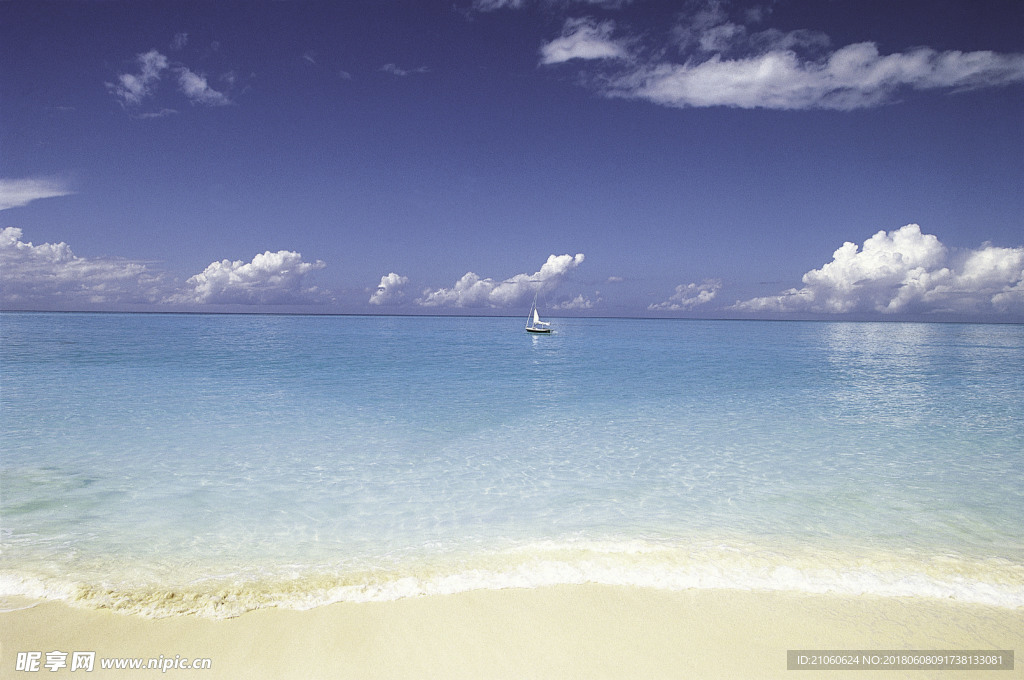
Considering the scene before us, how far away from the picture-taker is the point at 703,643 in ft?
13.3

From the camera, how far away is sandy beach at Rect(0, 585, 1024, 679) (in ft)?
12.4

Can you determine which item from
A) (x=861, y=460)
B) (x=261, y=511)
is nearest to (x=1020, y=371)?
(x=861, y=460)

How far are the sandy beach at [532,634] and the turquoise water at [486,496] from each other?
0.85 feet

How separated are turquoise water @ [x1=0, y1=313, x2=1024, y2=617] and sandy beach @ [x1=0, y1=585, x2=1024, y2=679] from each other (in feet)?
0.85

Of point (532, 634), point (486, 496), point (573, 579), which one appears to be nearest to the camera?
point (532, 634)

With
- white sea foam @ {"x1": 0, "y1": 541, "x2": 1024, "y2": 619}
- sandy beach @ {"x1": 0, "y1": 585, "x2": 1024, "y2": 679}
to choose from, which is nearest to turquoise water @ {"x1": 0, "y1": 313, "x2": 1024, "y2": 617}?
white sea foam @ {"x1": 0, "y1": 541, "x2": 1024, "y2": 619}

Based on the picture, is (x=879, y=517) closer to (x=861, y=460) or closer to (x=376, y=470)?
(x=861, y=460)

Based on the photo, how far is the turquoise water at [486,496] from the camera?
5.21m

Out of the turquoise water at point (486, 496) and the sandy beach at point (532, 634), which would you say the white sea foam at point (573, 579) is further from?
the sandy beach at point (532, 634)

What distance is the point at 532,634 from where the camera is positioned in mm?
4168

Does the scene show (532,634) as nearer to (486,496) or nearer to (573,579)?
(573,579)

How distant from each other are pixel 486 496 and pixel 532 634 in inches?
144

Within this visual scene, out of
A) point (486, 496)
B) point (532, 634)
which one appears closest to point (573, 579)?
point (532, 634)

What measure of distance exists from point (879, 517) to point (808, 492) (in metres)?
1.13
